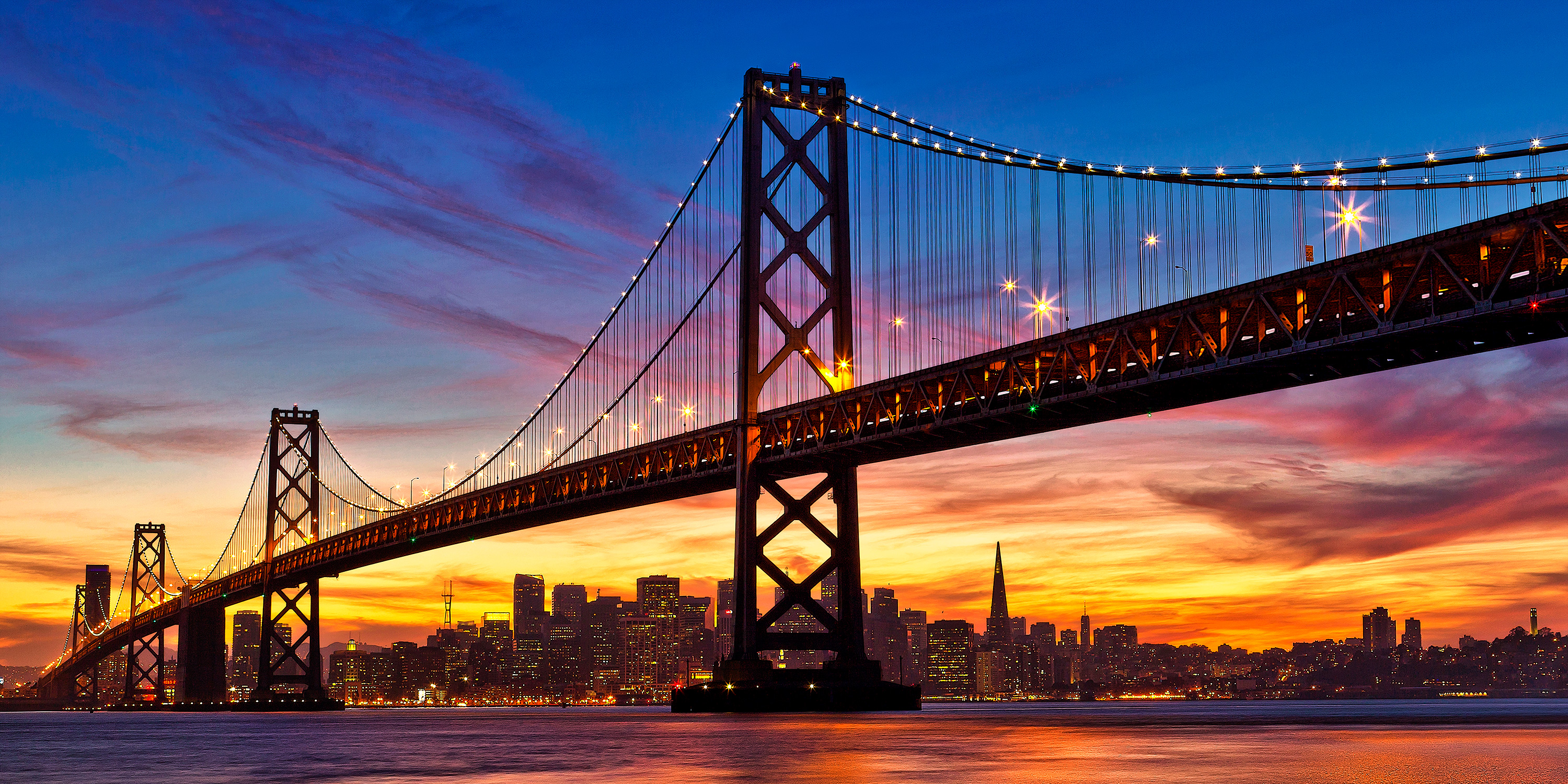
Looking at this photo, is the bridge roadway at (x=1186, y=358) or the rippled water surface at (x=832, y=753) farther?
the bridge roadway at (x=1186, y=358)

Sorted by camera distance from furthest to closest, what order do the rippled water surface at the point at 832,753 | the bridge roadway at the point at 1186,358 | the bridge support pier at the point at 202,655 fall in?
the bridge support pier at the point at 202,655, the bridge roadway at the point at 1186,358, the rippled water surface at the point at 832,753

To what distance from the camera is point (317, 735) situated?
51.9 m

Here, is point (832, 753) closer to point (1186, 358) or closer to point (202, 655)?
point (1186, 358)

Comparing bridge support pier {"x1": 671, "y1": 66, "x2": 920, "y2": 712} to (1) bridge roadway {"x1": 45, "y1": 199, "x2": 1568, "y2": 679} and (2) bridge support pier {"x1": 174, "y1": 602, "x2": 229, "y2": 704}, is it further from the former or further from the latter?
(2) bridge support pier {"x1": 174, "y1": 602, "x2": 229, "y2": 704}

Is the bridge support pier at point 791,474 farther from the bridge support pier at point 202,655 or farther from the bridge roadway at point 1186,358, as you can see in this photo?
the bridge support pier at point 202,655

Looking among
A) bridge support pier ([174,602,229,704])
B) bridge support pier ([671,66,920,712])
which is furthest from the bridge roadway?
bridge support pier ([174,602,229,704])

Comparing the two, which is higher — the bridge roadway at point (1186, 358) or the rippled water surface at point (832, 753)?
the bridge roadway at point (1186, 358)

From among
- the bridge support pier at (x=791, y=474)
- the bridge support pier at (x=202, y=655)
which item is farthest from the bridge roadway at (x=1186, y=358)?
the bridge support pier at (x=202, y=655)

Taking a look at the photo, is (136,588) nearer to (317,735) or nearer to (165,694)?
(165,694)

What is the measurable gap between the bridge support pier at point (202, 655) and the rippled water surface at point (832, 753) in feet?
237

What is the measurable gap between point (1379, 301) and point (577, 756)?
21112mm

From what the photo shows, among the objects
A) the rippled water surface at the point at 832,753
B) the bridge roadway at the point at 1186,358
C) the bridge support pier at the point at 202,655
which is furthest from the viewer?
the bridge support pier at the point at 202,655

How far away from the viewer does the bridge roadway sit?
37312 mm

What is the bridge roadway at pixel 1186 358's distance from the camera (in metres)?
37.3
